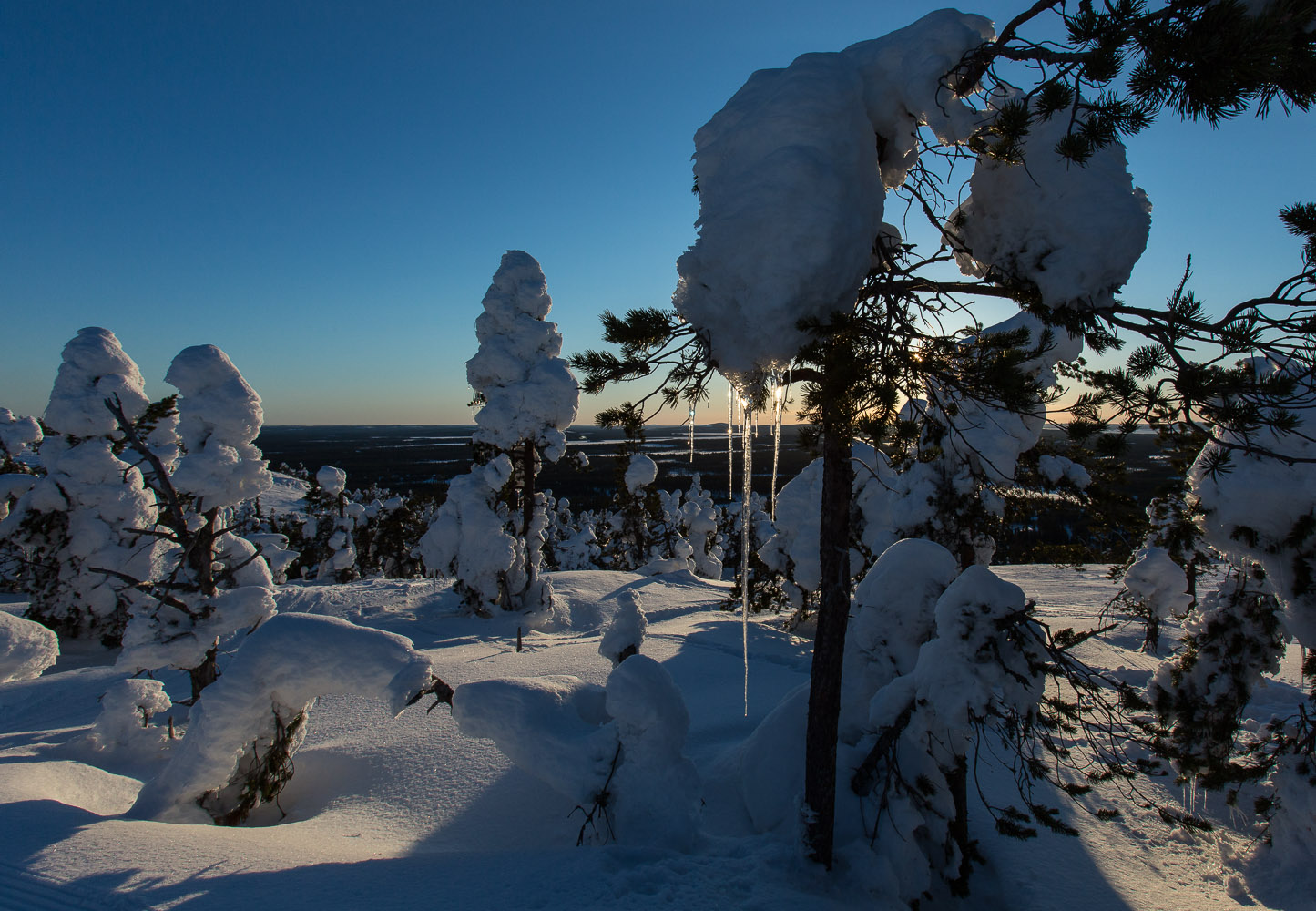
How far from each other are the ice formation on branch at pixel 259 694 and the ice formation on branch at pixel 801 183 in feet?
13.2

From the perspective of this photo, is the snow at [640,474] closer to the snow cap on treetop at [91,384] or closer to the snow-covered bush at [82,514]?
the snow-covered bush at [82,514]

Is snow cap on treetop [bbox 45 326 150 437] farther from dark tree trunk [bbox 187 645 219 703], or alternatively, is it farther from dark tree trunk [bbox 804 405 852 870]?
dark tree trunk [bbox 804 405 852 870]

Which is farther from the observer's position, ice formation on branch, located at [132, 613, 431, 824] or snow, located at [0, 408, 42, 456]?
snow, located at [0, 408, 42, 456]

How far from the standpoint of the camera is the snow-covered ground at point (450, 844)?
11.8 ft

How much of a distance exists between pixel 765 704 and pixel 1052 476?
5.26 metres

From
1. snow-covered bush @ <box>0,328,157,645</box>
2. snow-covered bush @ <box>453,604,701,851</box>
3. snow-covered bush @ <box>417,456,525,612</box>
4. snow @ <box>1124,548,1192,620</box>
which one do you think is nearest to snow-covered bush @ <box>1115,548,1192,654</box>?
snow @ <box>1124,548,1192,620</box>

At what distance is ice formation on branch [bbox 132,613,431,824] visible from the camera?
16.8 ft

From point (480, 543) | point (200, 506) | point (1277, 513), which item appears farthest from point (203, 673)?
point (1277, 513)

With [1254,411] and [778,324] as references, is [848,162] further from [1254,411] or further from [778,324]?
[1254,411]

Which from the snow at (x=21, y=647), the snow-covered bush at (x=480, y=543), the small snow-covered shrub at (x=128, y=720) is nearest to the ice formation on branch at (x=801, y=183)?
the small snow-covered shrub at (x=128, y=720)

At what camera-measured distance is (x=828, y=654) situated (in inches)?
170

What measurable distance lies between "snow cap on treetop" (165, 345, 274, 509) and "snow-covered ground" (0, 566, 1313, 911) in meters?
3.30

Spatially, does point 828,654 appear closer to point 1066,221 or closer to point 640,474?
point 1066,221

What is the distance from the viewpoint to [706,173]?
377 cm
